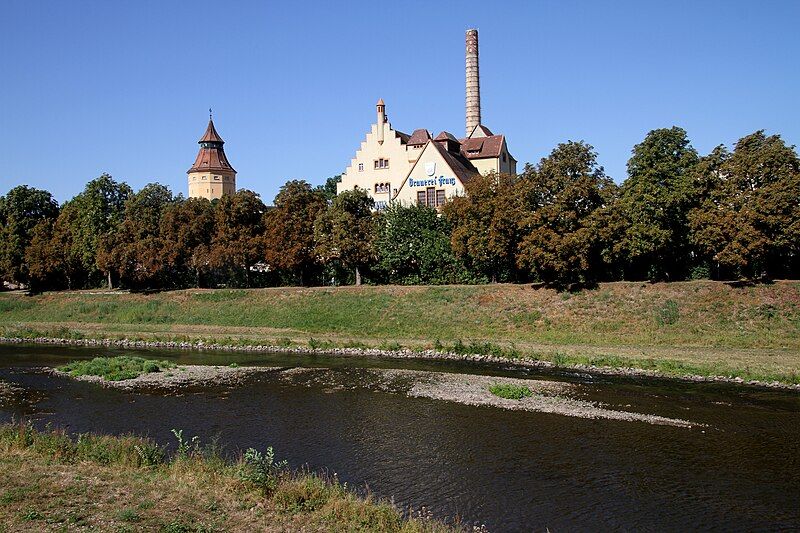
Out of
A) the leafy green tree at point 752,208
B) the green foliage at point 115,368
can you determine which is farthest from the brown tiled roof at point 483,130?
the green foliage at point 115,368

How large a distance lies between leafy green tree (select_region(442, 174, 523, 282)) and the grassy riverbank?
3.74 metres

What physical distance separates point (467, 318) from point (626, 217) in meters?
16.3

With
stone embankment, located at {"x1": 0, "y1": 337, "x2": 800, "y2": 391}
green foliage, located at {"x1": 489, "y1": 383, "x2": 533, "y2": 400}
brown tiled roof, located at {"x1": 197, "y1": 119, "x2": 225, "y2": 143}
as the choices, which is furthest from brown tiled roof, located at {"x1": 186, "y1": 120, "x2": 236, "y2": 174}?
green foliage, located at {"x1": 489, "y1": 383, "x2": 533, "y2": 400}

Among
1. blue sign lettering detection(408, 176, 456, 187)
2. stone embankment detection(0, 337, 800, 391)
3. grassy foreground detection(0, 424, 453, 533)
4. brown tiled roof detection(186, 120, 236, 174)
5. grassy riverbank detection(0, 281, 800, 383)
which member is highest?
brown tiled roof detection(186, 120, 236, 174)

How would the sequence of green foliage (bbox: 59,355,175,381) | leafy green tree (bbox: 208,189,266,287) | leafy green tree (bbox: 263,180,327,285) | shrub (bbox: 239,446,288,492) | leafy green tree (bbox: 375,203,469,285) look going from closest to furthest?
shrub (bbox: 239,446,288,492) < green foliage (bbox: 59,355,175,381) < leafy green tree (bbox: 375,203,469,285) < leafy green tree (bbox: 263,180,327,285) < leafy green tree (bbox: 208,189,266,287)

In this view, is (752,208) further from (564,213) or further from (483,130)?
(483,130)

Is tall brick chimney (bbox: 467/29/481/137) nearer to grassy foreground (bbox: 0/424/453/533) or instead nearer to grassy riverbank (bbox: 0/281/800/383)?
grassy riverbank (bbox: 0/281/800/383)

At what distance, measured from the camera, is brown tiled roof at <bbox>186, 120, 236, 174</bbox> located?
127 metres

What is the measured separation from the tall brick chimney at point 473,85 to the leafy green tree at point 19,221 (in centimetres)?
6221

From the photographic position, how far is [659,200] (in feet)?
188

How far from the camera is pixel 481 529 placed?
59.5 ft

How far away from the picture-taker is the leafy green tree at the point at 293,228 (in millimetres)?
74688

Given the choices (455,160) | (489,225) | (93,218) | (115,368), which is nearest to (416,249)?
(489,225)

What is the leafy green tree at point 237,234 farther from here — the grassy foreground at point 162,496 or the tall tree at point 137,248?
the grassy foreground at point 162,496
